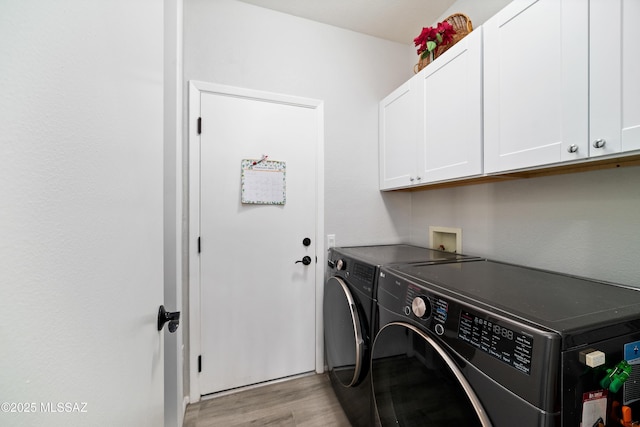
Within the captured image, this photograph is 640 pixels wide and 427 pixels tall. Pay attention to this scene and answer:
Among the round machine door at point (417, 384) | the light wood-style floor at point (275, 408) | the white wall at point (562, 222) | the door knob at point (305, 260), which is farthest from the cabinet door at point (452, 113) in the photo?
the light wood-style floor at point (275, 408)

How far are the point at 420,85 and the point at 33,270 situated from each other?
72.1 inches

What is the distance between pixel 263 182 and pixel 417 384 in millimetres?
1417

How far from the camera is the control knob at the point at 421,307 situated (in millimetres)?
798

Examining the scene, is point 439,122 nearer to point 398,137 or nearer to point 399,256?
point 398,137

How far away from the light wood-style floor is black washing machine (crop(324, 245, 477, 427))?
0.12 meters

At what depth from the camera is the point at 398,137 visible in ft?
5.82

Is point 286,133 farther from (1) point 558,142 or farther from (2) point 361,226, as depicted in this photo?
(1) point 558,142

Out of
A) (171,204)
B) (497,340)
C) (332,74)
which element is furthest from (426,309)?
(332,74)

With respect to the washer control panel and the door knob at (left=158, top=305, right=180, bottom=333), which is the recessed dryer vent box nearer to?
the washer control panel

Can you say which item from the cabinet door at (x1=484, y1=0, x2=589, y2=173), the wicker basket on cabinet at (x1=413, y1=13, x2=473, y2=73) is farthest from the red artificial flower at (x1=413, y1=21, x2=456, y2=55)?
the cabinet door at (x1=484, y1=0, x2=589, y2=173)

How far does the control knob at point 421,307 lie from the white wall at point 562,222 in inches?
31.9

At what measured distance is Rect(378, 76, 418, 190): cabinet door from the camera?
5.35 feet

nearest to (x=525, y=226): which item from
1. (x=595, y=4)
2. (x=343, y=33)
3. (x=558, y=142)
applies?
(x=558, y=142)

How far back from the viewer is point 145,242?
0.58m
